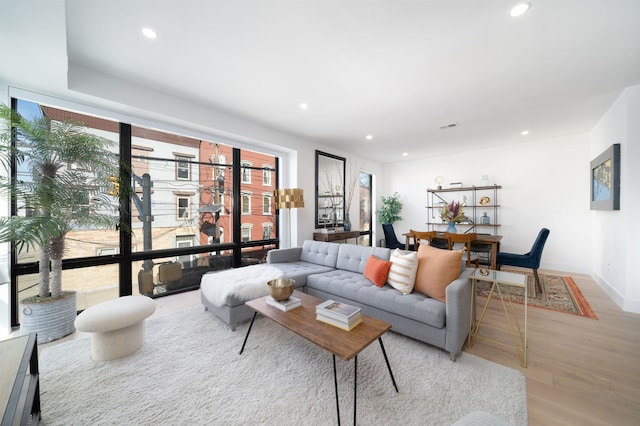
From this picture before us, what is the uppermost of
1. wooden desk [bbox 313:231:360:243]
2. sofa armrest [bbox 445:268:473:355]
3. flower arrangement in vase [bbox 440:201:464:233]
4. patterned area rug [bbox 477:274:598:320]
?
flower arrangement in vase [bbox 440:201:464:233]

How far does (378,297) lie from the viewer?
2.33m

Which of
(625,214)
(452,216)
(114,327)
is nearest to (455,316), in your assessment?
(114,327)

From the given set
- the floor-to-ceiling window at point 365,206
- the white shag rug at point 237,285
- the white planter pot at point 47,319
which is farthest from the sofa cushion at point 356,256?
the floor-to-ceiling window at point 365,206

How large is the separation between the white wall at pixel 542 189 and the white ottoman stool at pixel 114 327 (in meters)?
6.59

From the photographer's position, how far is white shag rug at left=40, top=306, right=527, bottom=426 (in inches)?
56.1

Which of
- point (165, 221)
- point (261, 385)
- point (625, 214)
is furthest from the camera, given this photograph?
point (165, 221)

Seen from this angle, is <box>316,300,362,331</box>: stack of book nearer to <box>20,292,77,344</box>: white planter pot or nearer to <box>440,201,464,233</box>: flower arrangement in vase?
<box>20,292,77,344</box>: white planter pot

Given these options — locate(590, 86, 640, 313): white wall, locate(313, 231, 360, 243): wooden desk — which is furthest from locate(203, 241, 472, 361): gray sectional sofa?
locate(590, 86, 640, 313): white wall

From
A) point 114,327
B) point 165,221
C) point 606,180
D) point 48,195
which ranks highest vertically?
point 606,180

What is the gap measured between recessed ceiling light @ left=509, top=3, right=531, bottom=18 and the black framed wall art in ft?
9.46

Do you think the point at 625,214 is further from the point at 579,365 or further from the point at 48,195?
the point at 48,195

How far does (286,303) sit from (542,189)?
5.93 metres

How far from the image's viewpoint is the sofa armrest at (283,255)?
3.58 m

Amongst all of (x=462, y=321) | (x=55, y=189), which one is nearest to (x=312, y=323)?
(x=462, y=321)
